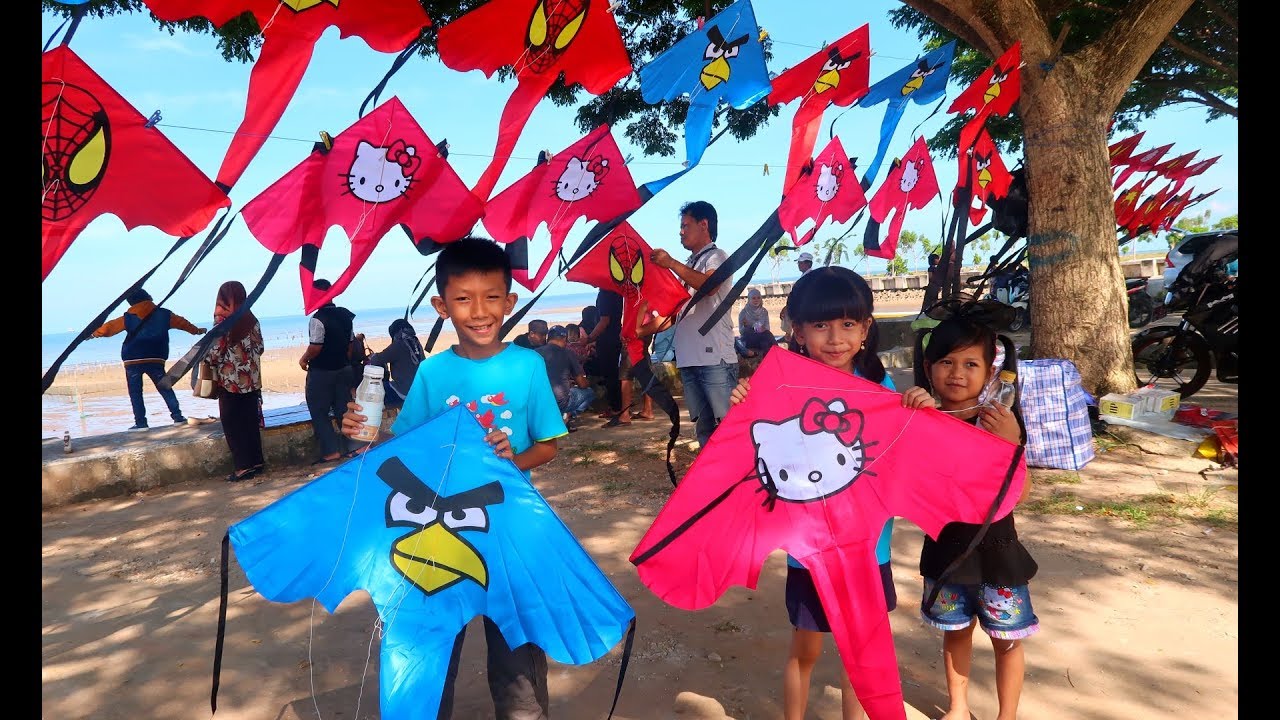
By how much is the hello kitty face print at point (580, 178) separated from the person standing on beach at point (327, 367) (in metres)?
3.43

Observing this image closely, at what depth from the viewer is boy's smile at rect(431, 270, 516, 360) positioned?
2.11 m

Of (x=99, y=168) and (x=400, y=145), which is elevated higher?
(x=400, y=145)

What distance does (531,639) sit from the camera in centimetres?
184

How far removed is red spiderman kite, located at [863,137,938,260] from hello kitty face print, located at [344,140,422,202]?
4.65 m

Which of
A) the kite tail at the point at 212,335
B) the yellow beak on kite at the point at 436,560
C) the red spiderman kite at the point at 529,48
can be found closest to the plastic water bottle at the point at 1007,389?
the yellow beak on kite at the point at 436,560

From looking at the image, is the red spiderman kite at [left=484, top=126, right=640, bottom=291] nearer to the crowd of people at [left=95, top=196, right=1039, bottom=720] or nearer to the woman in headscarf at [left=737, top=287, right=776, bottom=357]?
the crowd of people at [left=95, top=196, right=1039, bottom=720]

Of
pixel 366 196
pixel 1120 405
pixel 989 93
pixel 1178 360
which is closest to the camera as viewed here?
pixel 366 196

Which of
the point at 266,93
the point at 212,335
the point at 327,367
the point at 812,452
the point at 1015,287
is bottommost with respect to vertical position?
the point at 812,452

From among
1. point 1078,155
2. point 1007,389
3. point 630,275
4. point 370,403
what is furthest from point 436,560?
point 1078,155

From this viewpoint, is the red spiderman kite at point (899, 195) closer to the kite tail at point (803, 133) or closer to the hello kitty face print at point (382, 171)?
the kite tail at point (803, 133)

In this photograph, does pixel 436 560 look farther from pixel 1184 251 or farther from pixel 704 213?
pixel 1184 251

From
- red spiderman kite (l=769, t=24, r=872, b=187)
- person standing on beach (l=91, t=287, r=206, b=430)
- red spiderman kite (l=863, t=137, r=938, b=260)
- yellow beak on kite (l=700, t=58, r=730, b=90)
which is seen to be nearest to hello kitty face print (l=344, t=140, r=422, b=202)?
yellow beak on kite (l=700, t=58, r=730, b=90)

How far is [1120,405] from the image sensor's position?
5.55 meters

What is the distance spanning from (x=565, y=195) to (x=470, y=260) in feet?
4.56
